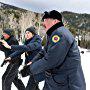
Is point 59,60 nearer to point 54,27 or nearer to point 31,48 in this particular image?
point 54,27

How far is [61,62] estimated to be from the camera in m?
3.85

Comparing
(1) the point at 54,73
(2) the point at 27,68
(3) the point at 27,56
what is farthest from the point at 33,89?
(1) the point at 54,73

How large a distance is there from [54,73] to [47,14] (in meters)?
0.66

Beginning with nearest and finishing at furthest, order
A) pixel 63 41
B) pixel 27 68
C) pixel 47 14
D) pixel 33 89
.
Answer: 1. pixel 63 41
2. pixel 47 14
3. pixel 27 68
4. pixel 33 89

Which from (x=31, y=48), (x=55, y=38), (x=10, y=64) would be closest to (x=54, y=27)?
(x=55, y=38)

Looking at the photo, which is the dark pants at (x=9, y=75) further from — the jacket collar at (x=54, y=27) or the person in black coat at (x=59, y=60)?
the jacket collar at (x=54, y=27)

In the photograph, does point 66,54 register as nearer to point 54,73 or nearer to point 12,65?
point 54,73

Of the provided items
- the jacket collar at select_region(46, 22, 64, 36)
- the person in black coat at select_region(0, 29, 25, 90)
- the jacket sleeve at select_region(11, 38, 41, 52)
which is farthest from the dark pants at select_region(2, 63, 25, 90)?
the jacket collar at select_region(46, 22, 64, 36)

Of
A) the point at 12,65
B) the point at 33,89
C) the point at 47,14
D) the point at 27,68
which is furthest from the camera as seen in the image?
the point at 12,65

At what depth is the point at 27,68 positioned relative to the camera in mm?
4461

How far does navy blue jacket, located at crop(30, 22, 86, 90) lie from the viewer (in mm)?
3801

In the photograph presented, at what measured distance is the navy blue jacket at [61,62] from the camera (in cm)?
380

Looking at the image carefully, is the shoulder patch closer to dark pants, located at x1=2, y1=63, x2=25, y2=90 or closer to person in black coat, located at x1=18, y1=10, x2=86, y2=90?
person in black coat, located at x1=18, y1=10, x2=86, y2=90

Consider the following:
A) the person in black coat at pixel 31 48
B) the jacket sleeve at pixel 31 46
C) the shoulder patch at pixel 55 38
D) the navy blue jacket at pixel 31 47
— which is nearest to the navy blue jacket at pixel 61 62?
the shoulder patch at pixel 55 38
